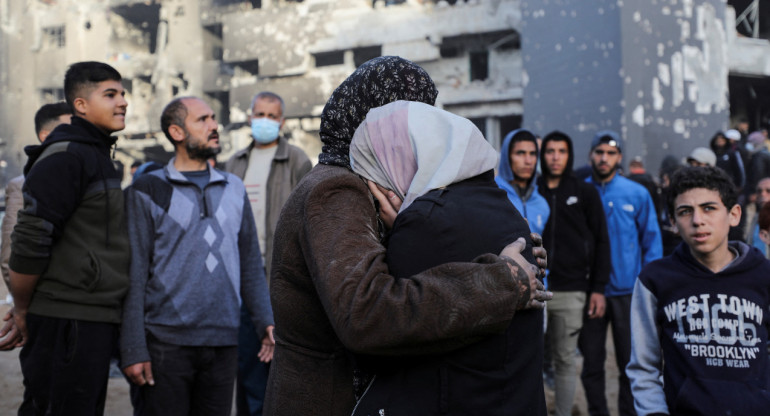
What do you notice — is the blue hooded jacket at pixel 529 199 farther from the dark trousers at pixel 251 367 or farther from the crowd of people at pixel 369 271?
the dark trousers at pixel 251 367

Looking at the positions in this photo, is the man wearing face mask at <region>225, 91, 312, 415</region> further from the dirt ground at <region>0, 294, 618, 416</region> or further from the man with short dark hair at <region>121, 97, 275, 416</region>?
the dirt ground at <region>0, 294, 618, 416</region>

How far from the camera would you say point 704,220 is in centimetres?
249

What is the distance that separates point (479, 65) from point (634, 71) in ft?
33.4

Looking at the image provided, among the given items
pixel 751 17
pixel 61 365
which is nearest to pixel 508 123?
pixel 751 17

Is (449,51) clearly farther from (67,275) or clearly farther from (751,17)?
(67,275)

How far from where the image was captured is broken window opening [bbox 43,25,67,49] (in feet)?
104

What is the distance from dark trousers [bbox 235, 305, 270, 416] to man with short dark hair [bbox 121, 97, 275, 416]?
630mm

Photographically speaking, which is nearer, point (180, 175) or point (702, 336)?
point (702, 336)

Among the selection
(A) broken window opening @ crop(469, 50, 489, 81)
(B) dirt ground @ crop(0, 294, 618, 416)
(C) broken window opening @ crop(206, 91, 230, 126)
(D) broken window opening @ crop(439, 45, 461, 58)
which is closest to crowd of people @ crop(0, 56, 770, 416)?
(B) dirt ground @ crop(0, 294, 618, 416)

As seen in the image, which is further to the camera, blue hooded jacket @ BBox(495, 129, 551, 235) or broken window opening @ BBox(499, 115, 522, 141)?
broken window opening @ BBox(499, 115, 522, 141)

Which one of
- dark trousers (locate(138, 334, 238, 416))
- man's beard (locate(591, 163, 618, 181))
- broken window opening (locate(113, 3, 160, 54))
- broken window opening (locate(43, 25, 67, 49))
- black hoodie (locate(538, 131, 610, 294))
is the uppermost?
broken window opening (locate(113, 3, 160, 54))

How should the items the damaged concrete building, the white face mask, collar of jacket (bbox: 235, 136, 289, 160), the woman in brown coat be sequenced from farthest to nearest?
the damaged concrete building → the white face mask → collar of jacket (bbox: 235, 136, 289, 160) → the woman in brown coat

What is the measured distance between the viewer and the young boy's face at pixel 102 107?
2.90m

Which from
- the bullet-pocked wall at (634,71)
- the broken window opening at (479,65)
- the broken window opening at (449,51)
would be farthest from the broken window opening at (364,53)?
the bullet-pocked wall at (634,71)
